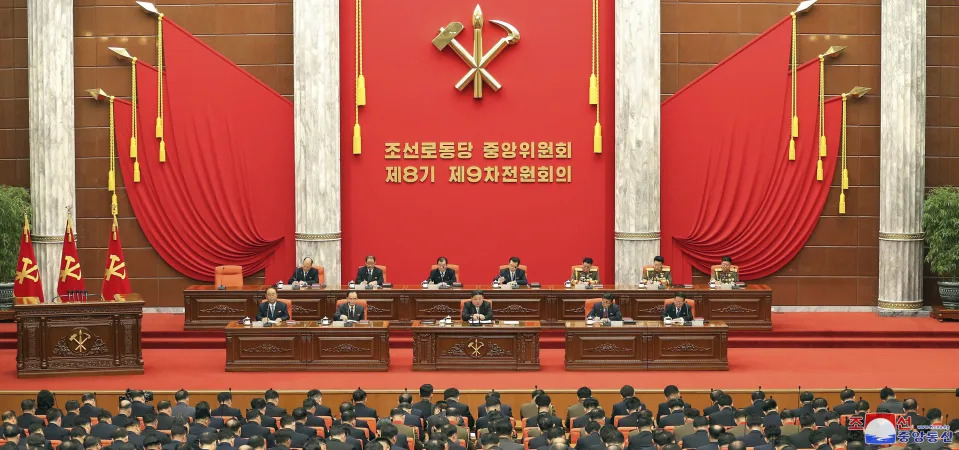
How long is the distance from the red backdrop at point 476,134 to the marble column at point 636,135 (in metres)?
0.34

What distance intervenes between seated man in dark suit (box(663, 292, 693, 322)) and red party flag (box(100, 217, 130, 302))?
6.05 metres

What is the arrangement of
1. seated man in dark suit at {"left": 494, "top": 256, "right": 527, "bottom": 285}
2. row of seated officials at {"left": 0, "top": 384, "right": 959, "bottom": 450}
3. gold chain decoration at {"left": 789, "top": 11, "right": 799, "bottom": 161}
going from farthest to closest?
gold chain decoration at {"left": 789, "top": 11, "right": 799, "bottom": 161}, seated man in dark suit at {"left": 494, "top": 256, "right": 527, "bottom": 285}, row of seated officials at {"left": 0, "top": 384, "right": 959, "bottom": 450}

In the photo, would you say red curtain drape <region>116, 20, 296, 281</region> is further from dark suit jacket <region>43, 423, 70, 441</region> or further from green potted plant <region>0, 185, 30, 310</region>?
dark suit jacket <region>43, 423, 70, 441</region>

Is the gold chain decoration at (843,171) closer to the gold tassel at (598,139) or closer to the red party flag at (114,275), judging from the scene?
the gold tassel at (598,139)

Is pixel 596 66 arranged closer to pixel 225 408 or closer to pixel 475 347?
pixel 475 347

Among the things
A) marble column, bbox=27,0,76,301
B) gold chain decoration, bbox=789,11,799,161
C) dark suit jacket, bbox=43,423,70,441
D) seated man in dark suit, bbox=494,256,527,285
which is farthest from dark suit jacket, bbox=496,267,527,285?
dark suit jacket, bbox=43,423,70,441

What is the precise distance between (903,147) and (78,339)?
34.3 ft

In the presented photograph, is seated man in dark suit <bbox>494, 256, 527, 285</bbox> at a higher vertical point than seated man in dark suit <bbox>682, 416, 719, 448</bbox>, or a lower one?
higher

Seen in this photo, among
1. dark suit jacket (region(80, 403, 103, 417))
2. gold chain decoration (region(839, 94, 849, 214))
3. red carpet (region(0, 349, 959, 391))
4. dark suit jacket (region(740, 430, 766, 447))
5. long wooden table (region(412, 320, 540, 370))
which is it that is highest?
Answer: gold chain decoration (region(839, 94, 849, 214))

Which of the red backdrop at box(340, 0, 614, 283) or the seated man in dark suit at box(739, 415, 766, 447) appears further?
the red backdrop at box(340, 0, 614, 283)

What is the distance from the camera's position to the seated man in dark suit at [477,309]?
13.4m

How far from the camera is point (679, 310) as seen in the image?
13.5m

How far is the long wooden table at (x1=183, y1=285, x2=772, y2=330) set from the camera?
1491 centimetres

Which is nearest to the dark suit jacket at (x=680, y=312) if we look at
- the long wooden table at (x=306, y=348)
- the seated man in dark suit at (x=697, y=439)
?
the long wooden table at (x=306, y=348)
